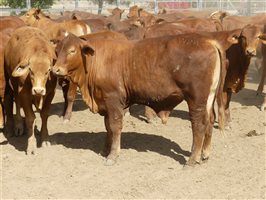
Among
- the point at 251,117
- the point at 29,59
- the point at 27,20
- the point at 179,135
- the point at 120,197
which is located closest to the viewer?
the point at 120,197

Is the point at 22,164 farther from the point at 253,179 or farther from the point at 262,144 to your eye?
the point at 262,144

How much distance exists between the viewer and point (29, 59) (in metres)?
6.51

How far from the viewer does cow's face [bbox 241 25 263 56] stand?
7.97 m

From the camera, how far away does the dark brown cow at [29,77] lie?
643 cm

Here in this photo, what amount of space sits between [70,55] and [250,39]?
3168 mm

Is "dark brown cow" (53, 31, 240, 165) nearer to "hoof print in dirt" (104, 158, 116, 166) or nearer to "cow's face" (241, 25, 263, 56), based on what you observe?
"hoof print in dirt" (104, 158, 116, 166)

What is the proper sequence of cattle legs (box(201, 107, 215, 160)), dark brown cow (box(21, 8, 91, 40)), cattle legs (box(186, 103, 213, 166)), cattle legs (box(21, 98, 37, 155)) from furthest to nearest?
dark brown cow (box(21, 8, 91, 40)) < cattle legs (box(21, 98, 37, 155)) < cattle legs (box(201, 107, 215, 160)) < cattle legs (box(186, 103, 213, 166))

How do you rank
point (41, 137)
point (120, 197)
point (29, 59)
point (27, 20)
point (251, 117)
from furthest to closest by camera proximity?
1. point (27, 20)
2. point (251, 117)
3. point (41, 137)
4. point (29, 59)
5. point (120, 197)

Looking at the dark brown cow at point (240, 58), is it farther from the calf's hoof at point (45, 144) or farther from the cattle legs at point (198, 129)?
the calf's hoof at point (45, 144)

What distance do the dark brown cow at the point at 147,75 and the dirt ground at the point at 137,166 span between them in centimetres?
34

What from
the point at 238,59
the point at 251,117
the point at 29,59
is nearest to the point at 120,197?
the point at 29,59

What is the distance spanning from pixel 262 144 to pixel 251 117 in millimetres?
1841

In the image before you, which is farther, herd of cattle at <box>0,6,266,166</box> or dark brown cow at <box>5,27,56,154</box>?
dark brown cow at <box>5,27,56,154</box>

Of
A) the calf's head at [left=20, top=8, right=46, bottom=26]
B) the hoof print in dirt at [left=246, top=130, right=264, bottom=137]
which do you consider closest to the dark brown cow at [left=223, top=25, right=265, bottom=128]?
the hoof print in dirt at [left=246, top=130, right=264, bottom=137]
